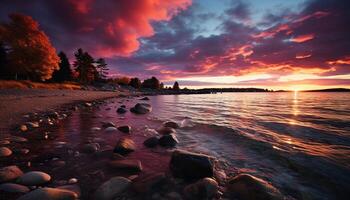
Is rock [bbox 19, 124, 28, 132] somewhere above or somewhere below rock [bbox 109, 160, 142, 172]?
above

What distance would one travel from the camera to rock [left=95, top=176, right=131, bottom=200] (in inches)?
120

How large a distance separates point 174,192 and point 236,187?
1281 millimetres

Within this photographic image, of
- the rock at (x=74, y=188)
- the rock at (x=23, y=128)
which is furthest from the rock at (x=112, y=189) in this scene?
the rock at (x=23, y=128)

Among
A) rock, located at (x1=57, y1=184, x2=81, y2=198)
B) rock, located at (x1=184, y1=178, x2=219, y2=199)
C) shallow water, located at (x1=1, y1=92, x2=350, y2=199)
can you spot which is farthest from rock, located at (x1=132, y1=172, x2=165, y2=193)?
rock, located at (x1=57, y1=184, x2=81, y2=198)

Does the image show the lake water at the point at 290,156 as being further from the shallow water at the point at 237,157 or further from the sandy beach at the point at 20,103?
the sandy beach at the point at 20,103

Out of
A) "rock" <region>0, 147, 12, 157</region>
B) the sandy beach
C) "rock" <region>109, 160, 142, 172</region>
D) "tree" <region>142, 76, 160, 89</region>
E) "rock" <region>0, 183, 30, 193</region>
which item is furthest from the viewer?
"tree" <region>142, 76, 160, 89</region>

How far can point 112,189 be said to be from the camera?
3.17m

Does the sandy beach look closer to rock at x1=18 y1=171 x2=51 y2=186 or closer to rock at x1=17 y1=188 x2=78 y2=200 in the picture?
rock at x1=18 y1=171 x2=51 y2=186

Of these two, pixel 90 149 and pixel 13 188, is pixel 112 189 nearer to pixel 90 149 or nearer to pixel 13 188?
pixel 13 188

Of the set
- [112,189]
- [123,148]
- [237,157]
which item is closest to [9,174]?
[112,189]

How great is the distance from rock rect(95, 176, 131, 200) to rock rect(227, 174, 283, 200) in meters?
2.07

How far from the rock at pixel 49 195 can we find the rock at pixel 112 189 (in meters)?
0.38

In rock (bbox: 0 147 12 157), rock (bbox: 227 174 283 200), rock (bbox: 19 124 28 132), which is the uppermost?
rock (bbox: 19 124 28 132)

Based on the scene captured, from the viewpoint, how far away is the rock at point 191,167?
386 centimetres
